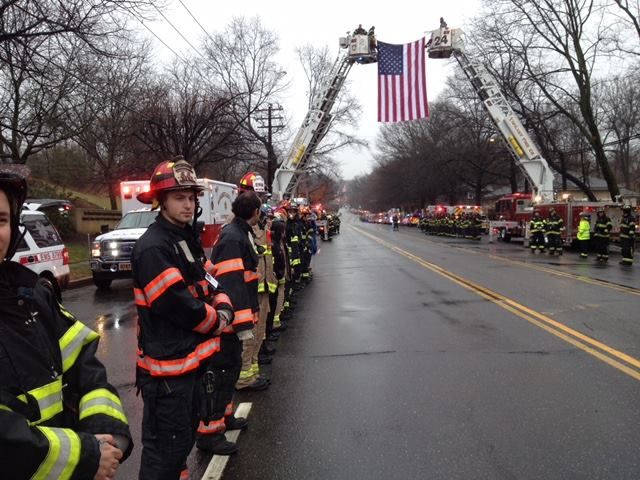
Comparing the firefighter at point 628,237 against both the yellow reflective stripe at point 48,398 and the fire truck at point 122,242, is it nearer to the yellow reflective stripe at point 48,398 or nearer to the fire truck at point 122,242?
the fire truck at point 122,242

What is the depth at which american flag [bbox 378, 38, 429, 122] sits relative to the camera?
858 inches

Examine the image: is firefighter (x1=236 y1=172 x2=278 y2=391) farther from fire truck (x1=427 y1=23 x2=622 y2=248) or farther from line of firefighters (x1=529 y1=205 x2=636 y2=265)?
fire truck (x1=427 y1=23 x2=622 y2=248)

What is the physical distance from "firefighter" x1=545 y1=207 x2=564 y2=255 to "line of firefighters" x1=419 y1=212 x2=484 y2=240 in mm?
13187

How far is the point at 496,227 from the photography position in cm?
3222

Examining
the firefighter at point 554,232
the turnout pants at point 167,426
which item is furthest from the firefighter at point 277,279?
the firefighter at point 554,232

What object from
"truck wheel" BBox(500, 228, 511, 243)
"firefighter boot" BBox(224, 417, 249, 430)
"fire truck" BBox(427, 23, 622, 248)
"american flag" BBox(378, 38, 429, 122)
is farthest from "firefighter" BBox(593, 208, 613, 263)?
"firefighter boot" BBox(224, 417, 249, 430)

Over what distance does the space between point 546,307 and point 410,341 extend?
349cm

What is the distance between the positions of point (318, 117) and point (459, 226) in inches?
712

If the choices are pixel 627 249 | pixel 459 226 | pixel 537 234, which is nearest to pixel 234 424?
pixel 627 249

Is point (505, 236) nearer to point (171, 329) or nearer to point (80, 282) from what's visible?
point (80, 282)

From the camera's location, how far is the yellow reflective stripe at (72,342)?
1.79 m

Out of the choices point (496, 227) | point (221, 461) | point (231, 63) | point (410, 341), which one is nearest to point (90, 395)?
point (221, 461)

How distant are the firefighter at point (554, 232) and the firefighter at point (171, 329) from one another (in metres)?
19.8

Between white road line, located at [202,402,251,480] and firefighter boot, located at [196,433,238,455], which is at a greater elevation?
firefighter boot, located at [196,433,238,455]
